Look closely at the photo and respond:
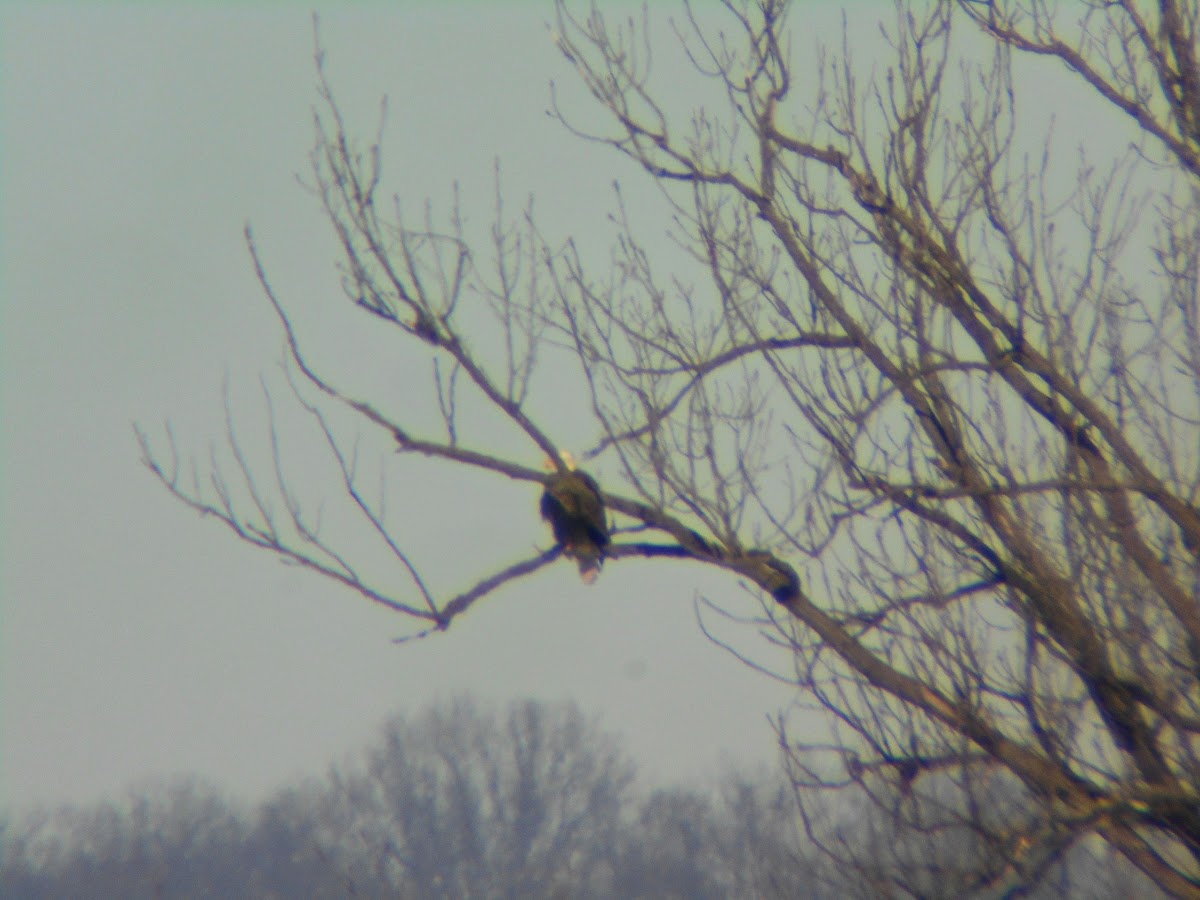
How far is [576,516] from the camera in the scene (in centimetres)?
435

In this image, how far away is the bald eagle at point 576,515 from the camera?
4355 mm

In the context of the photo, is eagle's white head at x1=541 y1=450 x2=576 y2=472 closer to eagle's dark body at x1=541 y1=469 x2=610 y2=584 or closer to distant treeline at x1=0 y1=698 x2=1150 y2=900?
eagle's dark body at x1=541 y1=469 x2=610 y2=584

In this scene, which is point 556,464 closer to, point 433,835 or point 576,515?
point 576,515

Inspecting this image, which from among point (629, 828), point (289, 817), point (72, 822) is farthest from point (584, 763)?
point (72, 822)

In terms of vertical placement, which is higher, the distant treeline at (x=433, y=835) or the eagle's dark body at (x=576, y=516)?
the distant treeline at (x=433, y=835)

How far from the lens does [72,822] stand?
51.2 metres

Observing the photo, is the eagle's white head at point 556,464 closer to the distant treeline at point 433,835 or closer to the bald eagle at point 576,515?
the bald eagle at point 576,515

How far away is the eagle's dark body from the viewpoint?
4.36 metres

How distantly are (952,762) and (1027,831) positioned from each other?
0.42m

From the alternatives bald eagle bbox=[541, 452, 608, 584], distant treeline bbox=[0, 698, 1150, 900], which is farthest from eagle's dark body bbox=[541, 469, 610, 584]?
distant treeline bbox=[0, 698, 1150, 900]

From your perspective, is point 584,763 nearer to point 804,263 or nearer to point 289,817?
point 289,817

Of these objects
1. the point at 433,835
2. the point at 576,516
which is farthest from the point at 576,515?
the point at 433,835

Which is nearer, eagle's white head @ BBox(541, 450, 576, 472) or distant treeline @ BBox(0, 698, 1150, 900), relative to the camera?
eagle's white head @ BBox(541, 450, 576, 472)

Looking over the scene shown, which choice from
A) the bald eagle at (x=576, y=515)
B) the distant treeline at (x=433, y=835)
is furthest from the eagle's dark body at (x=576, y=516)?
the distant treeline at (x=433, y=835)
